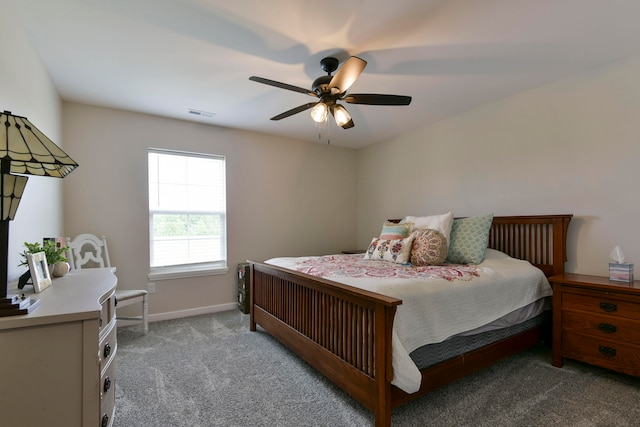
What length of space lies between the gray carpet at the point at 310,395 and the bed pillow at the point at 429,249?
0.90 meters

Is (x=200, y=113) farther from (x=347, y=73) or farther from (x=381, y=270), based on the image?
(x=381, y=270)

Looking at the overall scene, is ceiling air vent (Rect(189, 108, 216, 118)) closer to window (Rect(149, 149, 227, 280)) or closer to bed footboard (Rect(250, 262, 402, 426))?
window (Rect(149, 149, 227, 280))

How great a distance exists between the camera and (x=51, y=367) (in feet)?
3.51

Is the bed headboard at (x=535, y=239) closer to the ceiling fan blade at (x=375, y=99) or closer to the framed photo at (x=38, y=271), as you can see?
the ceiling fan blade at (x=375, y=99)

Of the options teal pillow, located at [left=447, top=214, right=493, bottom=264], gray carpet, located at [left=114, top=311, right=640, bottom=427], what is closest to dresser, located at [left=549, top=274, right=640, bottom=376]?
gray carpet, located at [left=114, top=311, right=640, bottom=427]

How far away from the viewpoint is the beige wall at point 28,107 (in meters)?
1.70

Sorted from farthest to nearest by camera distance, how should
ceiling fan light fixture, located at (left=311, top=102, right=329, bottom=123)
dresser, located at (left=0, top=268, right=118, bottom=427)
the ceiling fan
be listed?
1. ceiling fan light fixture, located at (left=311, top=102, right=329, bottom=123)
2. the ceiling fan
3. dresser, located at (left=0, top=268, right=118, bottom=427)

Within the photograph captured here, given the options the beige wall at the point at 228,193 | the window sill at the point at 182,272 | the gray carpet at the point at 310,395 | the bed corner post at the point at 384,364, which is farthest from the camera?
the window sill at the point at 182,272

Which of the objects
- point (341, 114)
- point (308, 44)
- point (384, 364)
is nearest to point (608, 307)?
point (384, 364)

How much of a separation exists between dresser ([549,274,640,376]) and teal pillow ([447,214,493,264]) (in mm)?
575

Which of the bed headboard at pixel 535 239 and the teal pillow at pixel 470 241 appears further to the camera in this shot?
the teal pillow at pixel 470 241

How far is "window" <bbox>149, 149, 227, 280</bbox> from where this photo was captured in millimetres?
3535

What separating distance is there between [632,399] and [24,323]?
3.19 meters

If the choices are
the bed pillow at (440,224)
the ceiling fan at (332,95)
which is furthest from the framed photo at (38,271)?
the bed pillow at (440,224)
